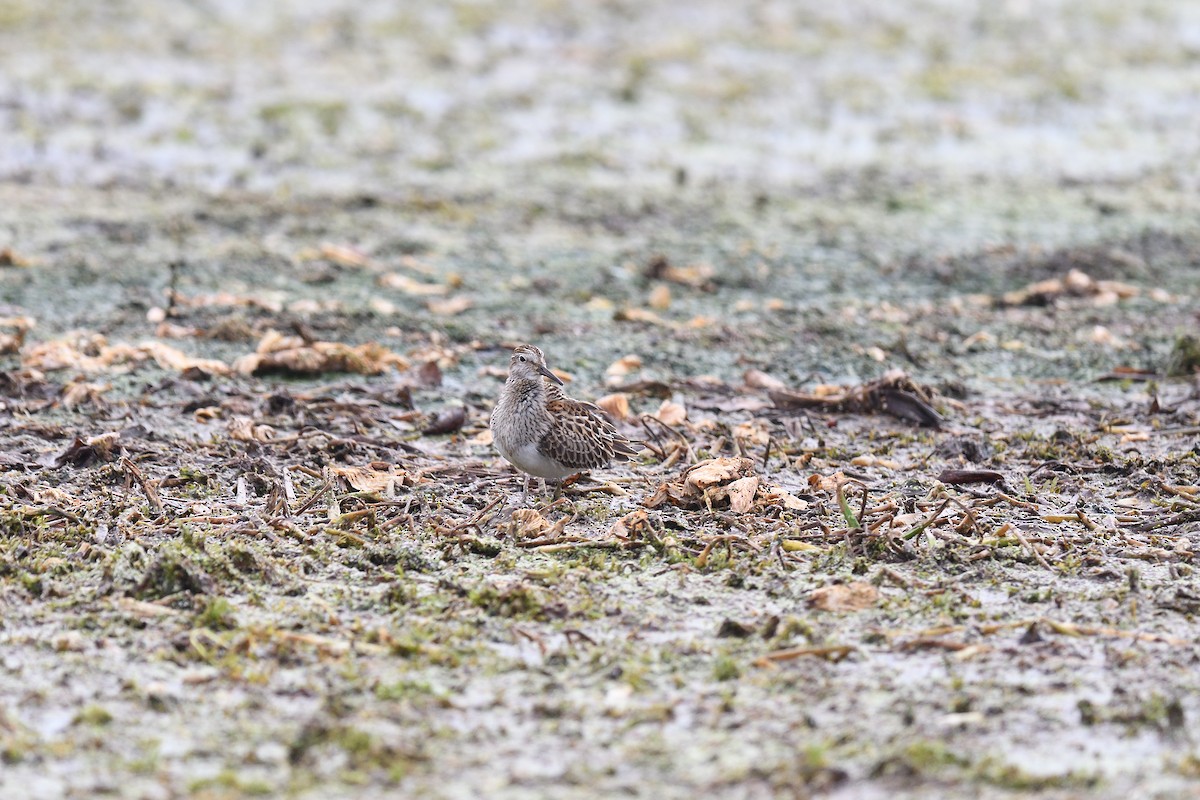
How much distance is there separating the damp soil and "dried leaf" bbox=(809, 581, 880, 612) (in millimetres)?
17

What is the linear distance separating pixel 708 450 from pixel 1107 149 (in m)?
8.70

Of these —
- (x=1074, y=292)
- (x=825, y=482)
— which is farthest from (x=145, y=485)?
(x=1074, y=292)

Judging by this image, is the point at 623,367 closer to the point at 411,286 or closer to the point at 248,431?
the point at 411,286

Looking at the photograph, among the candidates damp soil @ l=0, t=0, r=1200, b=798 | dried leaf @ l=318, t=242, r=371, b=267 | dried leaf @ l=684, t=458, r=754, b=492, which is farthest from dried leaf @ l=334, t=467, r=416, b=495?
dried leaf @ l=318, t=242, r=371, b=267

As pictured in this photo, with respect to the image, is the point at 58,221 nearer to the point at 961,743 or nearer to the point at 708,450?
the point at 708,450

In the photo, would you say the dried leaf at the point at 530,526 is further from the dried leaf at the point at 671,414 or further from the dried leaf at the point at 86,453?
the dried leaf at the point at 86,453

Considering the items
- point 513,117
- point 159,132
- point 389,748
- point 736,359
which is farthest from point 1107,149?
point 389,748

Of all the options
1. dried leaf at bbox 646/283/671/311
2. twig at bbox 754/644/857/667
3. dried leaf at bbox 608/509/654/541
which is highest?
dried leaf at bbox 646/283/671/311

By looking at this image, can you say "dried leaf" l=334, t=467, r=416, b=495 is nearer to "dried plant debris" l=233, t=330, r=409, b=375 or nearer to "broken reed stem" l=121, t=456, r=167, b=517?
"broken reed stem" l=121, t=456, r=167, b=517

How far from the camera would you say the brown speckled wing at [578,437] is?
6.20m

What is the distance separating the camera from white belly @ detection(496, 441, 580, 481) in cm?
618

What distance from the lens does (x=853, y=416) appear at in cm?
761

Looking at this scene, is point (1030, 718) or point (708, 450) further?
point (708, 450)

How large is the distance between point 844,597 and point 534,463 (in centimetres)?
146
